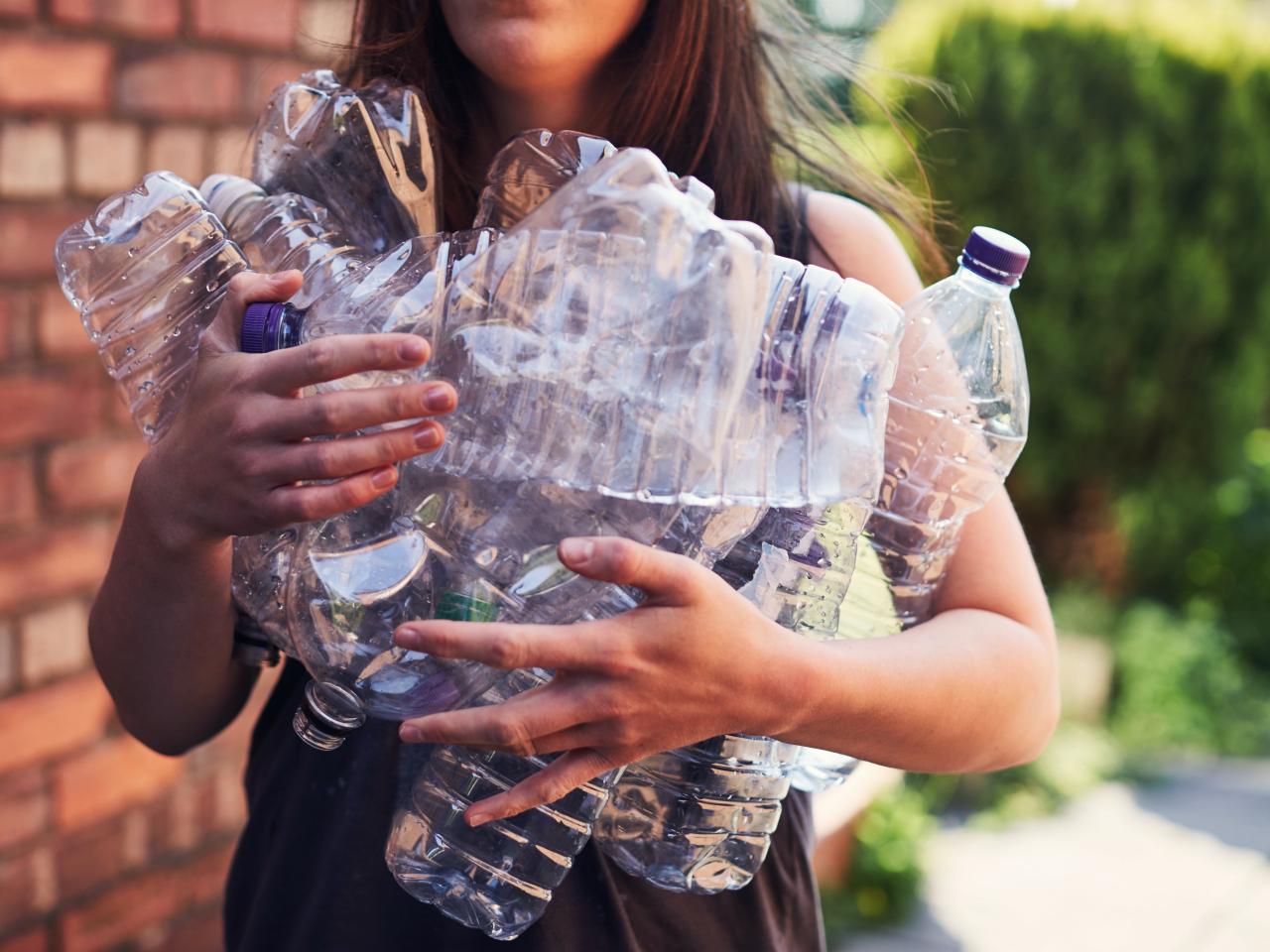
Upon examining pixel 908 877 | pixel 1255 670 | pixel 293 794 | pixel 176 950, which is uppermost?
pixel 293 794

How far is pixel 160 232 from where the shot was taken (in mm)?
1338

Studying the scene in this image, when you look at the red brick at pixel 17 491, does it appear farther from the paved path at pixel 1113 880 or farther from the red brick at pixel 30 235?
the paved path at pixel 1113 880

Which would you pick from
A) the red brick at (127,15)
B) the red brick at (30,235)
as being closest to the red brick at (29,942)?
the red brick at (30,235)

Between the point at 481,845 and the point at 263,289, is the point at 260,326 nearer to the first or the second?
the point at 263,289

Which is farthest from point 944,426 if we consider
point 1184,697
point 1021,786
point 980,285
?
point 1184,697

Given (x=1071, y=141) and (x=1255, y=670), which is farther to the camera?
(x=1255, y=670)

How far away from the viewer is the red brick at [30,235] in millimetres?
2182

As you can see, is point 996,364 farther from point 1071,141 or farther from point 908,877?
point 1071,141

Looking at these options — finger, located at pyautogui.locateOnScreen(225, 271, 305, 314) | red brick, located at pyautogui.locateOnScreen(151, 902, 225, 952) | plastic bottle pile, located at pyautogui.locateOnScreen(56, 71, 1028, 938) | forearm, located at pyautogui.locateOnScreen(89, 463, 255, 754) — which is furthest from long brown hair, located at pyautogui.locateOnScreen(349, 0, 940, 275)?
red brick, located at pyautogui.locateOnScreen(151, 902, 225, 952)

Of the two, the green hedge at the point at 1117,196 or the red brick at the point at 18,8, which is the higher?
the red brick at the point at 18,8

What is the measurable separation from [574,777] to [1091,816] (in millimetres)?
4102

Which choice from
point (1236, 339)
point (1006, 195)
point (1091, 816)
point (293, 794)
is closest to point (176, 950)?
point (293, 794)

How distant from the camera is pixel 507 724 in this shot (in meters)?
0.98

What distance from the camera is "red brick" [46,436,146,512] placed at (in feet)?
7.62
